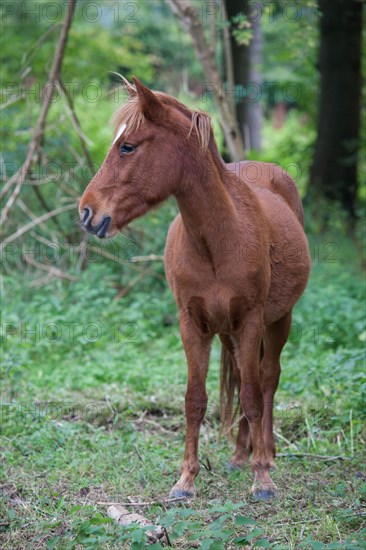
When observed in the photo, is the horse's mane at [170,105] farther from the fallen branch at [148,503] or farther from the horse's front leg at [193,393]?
the fallen branch at [148,503]

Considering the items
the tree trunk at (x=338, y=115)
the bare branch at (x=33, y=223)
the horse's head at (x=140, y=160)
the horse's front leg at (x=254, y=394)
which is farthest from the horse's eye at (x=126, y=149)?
the tree trunk at (x=338, y=115)

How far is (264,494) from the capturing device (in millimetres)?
4496

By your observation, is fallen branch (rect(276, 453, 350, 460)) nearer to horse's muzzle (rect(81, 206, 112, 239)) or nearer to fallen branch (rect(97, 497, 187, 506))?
fallen branch (rect(97, 497, 187, 506))

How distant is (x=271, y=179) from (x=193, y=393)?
1720mm

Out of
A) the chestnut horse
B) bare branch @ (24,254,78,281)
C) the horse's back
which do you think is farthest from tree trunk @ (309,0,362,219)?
the chestnut horse

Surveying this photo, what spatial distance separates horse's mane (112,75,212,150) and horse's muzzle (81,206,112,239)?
0.47 metres

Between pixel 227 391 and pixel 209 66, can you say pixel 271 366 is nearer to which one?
pixel 227 391

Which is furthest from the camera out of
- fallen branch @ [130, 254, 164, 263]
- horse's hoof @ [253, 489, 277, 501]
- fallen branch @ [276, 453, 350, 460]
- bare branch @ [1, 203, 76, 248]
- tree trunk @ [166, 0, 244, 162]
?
fallen branch @ [130, 254, 164, 263]

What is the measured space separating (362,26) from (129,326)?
7402 millimetres

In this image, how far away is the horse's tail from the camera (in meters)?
5.32

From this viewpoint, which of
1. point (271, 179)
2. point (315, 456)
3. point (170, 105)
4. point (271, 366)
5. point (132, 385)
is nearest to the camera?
point (170, 105)

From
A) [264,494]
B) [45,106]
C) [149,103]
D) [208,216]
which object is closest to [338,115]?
[45,106]

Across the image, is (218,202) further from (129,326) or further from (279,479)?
(129,326)

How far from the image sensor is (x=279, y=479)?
4.81 metres
